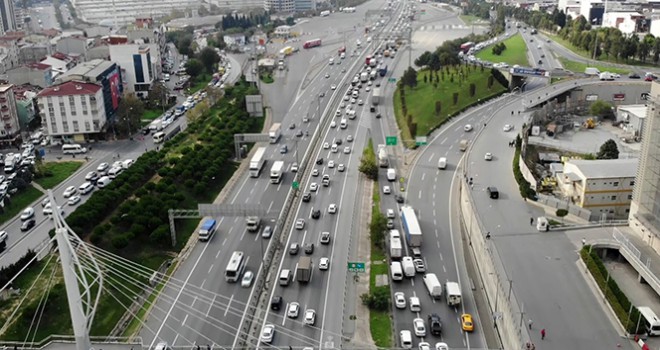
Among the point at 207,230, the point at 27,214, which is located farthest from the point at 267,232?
the point at 27,214

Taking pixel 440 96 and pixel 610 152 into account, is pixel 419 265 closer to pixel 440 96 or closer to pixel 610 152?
pixel 610 152

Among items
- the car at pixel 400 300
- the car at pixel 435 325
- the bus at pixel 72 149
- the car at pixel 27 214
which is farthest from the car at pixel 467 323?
the bus at pixel 72 149

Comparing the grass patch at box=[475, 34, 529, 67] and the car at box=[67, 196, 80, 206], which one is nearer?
the car at box=[67, 196, 80, 206]

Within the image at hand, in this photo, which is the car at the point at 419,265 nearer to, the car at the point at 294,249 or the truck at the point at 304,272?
the truck at the point at 304,272

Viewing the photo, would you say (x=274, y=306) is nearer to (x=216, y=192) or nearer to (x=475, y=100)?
(x=216, y=192)

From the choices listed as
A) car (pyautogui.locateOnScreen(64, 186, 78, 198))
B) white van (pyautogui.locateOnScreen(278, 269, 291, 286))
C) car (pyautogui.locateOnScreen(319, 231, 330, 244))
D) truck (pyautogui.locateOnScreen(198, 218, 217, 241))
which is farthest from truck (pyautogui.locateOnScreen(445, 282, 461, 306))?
car (pyautogui.locateOnScreen(64, 186, 78, 198))

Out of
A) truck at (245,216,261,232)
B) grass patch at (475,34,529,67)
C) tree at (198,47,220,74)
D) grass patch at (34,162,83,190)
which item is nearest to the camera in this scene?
truck at (245,216,261,232)

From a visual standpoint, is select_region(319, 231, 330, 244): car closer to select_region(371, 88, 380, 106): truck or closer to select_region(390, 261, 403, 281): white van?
select_region(390, 261, 403, 281): white van
